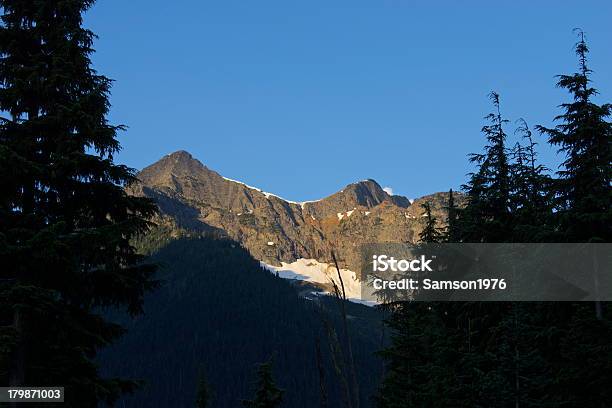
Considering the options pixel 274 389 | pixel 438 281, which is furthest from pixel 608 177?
pixel 274 389

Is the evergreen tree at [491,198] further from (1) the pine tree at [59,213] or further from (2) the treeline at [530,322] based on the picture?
(1) the pine tree at [59,213]

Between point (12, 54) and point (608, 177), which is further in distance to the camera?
point (608, 177)

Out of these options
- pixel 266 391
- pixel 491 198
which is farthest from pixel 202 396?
pixel 491 198

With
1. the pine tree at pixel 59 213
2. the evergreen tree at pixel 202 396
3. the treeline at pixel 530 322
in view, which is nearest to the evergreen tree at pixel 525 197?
the treeline at pixel 530 322

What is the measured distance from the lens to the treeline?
19984 mm

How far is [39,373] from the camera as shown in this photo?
1306cm

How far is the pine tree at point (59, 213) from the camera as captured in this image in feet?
40.9

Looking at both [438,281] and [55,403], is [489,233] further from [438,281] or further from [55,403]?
[55,403]

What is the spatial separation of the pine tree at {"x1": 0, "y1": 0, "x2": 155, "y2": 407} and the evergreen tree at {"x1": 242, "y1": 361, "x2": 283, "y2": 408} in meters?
27.6

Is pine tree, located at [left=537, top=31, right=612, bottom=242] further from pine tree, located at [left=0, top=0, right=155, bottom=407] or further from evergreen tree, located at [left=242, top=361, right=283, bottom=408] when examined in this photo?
evergreen tree, located at [left=242, top=361, right=283, bottom=408]

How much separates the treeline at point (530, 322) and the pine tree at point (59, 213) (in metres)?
11.4

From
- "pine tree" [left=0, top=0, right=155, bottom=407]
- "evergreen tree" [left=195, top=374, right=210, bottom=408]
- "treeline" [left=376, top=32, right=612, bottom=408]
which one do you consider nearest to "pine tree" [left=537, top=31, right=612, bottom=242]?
"treeline" [left=376, top=32, right=612, bottom=408]

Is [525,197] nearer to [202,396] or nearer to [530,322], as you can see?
[530,322]

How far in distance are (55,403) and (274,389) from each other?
30.5 meters
